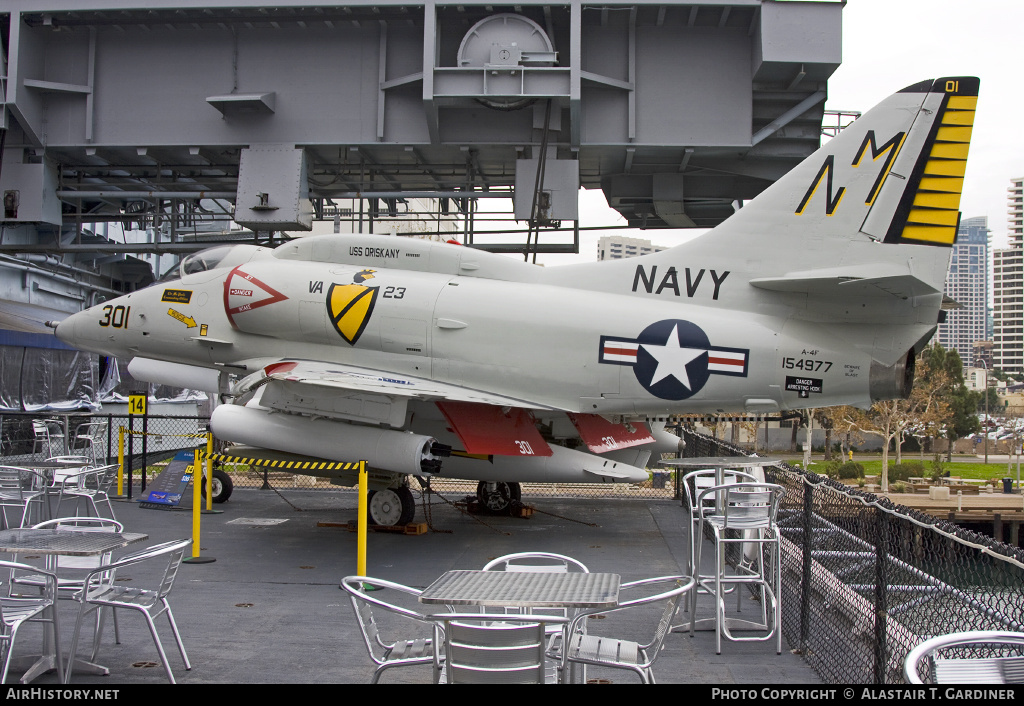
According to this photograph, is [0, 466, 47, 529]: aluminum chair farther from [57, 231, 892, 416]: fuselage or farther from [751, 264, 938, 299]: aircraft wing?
[751, 264, 938, 299]: aircraft wing

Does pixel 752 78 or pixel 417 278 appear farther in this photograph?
pixel 752 78

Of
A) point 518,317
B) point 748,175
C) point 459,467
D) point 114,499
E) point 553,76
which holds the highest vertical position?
point 553,76

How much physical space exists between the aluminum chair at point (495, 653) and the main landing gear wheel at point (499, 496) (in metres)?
9.53

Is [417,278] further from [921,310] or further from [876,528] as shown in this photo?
[876,528]

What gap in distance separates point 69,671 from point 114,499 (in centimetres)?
1082

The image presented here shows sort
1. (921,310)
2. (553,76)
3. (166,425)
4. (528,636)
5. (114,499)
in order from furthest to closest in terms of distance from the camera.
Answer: (166,425)
(114,499)
(553,76)
(921,310)
(528,636)

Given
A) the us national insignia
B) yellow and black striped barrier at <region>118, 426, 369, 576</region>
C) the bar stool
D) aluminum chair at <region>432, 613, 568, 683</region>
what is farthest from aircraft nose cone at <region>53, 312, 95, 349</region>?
aluminum chair at <region>432, 613, 568, 683</region>

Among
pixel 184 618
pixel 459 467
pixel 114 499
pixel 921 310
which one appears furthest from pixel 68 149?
pixel 921 310

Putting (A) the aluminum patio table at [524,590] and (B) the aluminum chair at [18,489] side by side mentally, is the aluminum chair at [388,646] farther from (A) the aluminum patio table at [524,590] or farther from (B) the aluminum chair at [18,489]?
(B) the aluminum chair at [18,489]

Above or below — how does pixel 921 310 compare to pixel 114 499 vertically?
above

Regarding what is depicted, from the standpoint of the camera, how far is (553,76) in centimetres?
1360

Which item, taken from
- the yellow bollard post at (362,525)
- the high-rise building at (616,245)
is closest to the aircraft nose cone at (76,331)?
the yellow bollard post at (362,525)

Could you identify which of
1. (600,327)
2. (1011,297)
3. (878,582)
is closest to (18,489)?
(600,327)

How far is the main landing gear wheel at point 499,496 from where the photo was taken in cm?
1303
